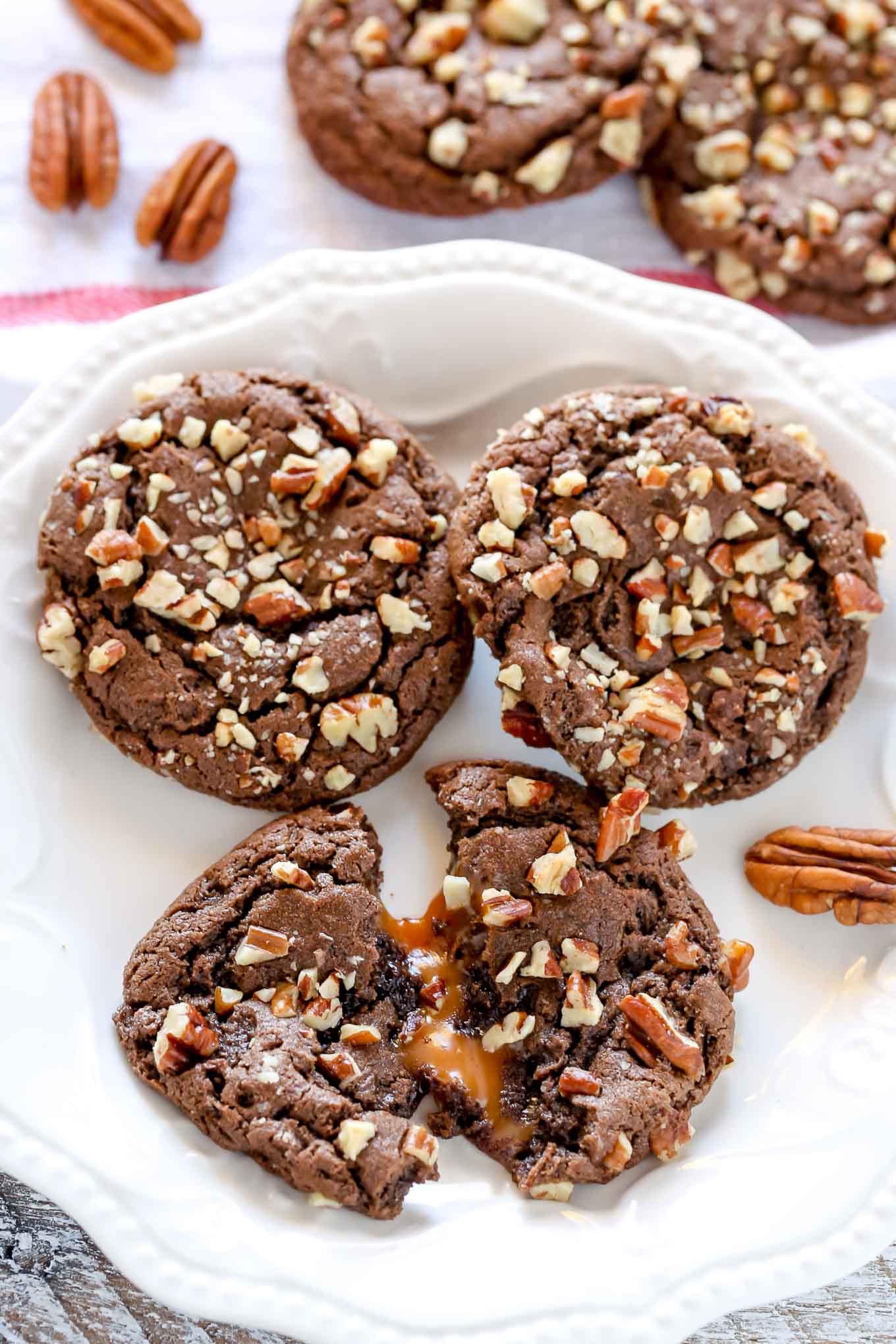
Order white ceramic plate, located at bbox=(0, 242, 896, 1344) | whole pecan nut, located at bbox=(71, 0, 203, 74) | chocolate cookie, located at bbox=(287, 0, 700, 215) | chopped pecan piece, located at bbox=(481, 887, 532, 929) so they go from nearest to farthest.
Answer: white ceramic plate, located at bbox=(0, 242, 896, 1344)
chopped pecan piece, located at bbox=(481, 887, 532, 929)
chocolate cookie, located at bbox=(287, 0, 700, 215)
whole pecan nut, located at bbox=(71, 0, 203, 74)

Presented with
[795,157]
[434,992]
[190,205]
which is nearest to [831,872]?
[434,992]

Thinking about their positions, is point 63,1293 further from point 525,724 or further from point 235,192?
point 235,192

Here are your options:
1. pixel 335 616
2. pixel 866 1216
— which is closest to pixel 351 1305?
pixel 866 1216

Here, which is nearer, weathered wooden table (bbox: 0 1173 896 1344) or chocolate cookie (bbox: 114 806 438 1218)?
chocolate cookie (bbox: 114 806 438 1218)

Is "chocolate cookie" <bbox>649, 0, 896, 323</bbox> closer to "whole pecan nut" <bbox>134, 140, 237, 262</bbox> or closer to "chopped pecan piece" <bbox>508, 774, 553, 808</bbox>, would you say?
"whole pecan nut" <bbox>134, 140, 237, 262</bbox>

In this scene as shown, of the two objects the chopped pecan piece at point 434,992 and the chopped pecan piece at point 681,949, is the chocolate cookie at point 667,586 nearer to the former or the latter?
the chopped pecan piece at point 681,949

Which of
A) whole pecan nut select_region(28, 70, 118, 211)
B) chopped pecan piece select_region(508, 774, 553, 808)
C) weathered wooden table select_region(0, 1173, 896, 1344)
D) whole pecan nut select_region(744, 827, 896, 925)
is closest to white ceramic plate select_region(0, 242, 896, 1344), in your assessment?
whole pecan nut select_region(744, 827, 896, 925)
